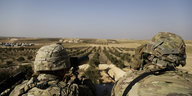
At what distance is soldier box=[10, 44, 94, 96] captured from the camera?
69.2 inches

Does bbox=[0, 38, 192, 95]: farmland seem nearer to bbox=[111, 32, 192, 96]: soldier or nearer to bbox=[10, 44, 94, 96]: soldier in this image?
bbox=[10, 44, 94, 96]: soldier

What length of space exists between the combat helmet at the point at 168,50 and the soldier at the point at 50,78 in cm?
169

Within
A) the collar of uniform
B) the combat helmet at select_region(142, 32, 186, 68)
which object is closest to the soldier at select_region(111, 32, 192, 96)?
the combat helmet at select_region(142, 32, 186, 68)

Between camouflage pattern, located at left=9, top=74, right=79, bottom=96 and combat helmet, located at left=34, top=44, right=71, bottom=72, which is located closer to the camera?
camouflage pattern, located at left=9, top=74, right=79, bottom=96

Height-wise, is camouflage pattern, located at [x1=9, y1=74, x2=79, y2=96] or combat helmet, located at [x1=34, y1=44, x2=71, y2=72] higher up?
combat helmet, located at [x1=34, y1=44, x2=71, y2=72]

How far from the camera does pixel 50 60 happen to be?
2176 millimetres

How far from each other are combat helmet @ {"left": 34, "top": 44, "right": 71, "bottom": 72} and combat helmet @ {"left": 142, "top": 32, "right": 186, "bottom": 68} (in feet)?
6.21

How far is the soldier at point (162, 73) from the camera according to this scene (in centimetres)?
168

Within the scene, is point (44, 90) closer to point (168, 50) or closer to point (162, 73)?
point (162, 73)

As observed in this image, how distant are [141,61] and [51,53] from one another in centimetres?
208

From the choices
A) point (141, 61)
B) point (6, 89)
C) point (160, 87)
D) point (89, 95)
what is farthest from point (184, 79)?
point (6, 89)

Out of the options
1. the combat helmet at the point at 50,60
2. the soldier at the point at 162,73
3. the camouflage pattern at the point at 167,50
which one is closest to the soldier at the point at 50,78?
the combat helmet at the point at 50,60

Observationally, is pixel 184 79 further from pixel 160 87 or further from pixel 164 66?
pixel 160 87

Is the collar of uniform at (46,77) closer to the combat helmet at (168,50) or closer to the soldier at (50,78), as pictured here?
the soldier at (50,78)
